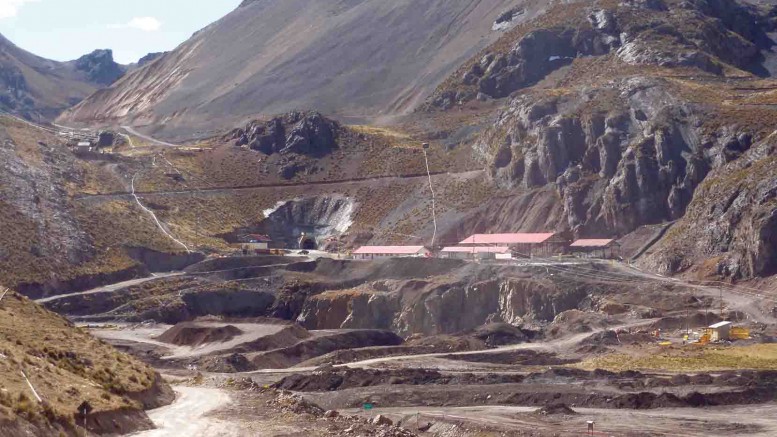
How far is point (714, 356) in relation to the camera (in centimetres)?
7969

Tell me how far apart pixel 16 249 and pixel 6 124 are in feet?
134

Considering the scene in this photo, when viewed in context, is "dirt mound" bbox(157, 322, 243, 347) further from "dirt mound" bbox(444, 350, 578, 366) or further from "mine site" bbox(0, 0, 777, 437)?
"dirt mound" bbox(444, 350, 578, 366)

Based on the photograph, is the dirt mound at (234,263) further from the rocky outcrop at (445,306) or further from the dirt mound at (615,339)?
the dirt mound at (615,339)

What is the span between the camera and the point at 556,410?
57.7m

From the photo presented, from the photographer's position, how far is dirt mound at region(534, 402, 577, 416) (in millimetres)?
57241

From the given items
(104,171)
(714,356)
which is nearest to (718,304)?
(714,356)

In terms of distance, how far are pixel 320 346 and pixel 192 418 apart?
143ft

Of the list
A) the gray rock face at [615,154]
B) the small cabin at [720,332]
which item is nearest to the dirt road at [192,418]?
the small cabin at [720,332]

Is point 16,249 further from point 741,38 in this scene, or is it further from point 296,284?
point 741,38

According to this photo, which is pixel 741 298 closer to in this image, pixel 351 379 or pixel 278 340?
pixel 278 340

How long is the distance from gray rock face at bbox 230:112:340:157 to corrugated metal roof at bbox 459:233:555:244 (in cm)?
4283

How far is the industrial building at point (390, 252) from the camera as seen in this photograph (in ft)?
413

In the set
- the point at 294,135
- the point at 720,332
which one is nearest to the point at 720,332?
the point at 720,332

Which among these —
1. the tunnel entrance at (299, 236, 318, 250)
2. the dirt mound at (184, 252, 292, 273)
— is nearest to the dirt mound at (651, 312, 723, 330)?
the dirt mound at (184, 252, 292, 273)
